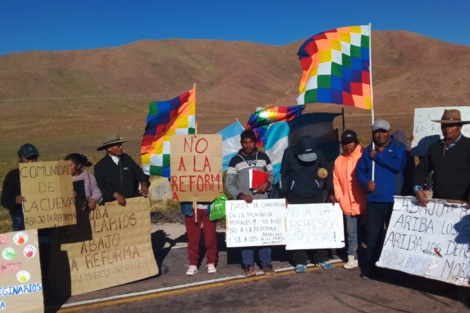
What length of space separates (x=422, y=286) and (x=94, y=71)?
95.6 m

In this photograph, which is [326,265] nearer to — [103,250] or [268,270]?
[268,270]

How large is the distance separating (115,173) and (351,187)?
3.18m

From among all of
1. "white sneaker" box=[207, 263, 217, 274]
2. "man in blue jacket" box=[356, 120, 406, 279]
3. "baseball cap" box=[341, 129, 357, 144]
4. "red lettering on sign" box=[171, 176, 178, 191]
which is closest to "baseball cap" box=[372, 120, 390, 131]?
"man in blue jacket" box=[356, 120, 406, 279]

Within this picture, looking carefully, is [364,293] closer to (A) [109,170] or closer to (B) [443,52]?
(A) [109,170]

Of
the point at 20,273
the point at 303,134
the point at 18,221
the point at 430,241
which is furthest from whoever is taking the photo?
the point at 303,134

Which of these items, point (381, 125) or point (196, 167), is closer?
point (381, 125)

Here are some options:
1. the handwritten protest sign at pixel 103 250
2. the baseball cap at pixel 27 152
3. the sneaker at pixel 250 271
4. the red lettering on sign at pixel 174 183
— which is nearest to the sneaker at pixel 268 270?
the sneaker at pixel 250 271

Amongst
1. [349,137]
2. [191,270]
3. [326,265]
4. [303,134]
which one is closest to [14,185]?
[191,270]

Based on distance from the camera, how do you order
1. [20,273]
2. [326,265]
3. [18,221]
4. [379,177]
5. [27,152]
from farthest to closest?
[326,265] → [379,177] → [18,221] → [27,152] → [20,273]

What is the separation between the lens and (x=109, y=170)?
694cm

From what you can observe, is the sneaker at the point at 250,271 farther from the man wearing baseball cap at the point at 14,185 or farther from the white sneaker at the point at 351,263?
the man wearing baseball cap at the point at 14,185

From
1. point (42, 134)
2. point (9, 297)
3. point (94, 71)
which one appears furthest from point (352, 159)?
point (94, 71)

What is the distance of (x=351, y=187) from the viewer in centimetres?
707

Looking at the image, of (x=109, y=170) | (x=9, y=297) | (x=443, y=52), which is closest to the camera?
(x=9, y=297)
